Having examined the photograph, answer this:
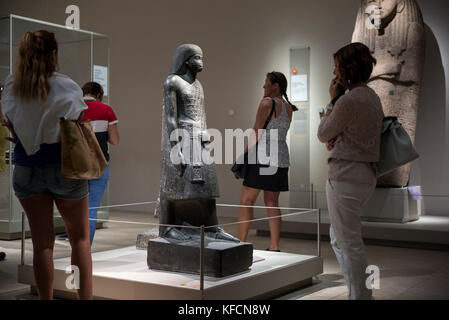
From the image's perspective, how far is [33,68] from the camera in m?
2.86

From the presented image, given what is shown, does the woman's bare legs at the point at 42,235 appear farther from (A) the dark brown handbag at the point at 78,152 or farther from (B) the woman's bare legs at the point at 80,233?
(A) the dark brown handbag at the point at 78,152

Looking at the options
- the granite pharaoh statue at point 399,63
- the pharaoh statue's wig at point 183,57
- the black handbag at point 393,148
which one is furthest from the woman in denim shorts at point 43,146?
the granite pharaoh statue at point 399,63

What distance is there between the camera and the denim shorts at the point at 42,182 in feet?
9.20

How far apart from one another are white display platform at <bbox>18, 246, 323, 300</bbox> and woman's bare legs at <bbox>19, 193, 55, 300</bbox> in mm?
713

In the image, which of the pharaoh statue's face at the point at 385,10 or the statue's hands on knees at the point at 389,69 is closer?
the statue's hands on knees at the point at 389,69

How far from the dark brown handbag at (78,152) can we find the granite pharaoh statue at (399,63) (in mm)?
4578

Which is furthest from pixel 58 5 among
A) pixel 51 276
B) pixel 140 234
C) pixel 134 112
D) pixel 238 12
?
pixel 51 276

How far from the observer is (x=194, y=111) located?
168 inches

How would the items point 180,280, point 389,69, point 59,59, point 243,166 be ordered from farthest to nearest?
1. point 59,59
2. point 389,69
3. point 243,166
4. point 180,280

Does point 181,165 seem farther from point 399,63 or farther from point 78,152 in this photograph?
point 399,63

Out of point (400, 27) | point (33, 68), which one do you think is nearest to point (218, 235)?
point (33, 68)

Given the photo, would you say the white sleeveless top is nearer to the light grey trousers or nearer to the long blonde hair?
the long blonde hair

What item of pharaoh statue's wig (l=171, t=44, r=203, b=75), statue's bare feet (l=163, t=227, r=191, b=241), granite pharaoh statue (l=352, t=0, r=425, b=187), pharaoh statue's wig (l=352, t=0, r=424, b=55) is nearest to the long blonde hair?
pharaoh statue's wig (l=171, t=44, r=203, b=75)

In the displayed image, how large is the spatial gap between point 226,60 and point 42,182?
681cm
